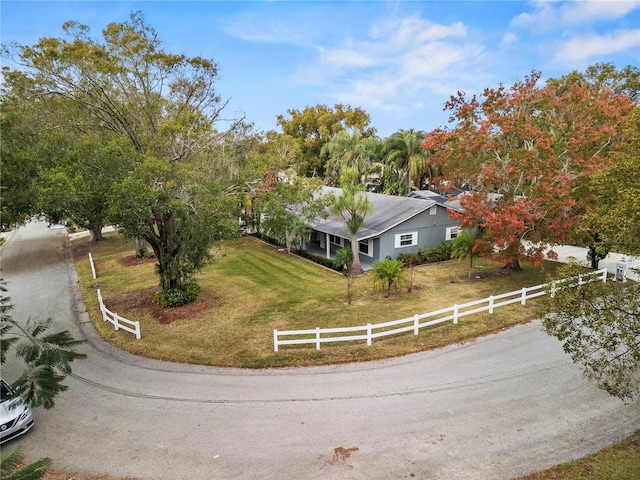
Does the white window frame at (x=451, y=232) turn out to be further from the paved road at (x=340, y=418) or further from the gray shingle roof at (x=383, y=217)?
the paved road at (x=340, y=418)

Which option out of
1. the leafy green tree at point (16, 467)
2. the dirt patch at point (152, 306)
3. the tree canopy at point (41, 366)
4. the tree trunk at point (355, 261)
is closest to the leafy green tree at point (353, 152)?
the tree trunk at point (355, 261)

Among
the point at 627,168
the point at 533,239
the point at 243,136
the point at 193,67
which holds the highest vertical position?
the point at 193,67

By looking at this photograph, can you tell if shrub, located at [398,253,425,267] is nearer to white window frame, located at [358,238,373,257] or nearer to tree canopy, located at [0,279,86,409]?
white window frame, located at [358,238,373,257]

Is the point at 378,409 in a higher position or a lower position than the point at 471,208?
lower

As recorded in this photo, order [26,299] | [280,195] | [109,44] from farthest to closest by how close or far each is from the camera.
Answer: [280,195] → [26,299] → [109,44]

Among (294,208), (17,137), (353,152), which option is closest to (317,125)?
(353,152)

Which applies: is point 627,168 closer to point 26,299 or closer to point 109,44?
point 109,44

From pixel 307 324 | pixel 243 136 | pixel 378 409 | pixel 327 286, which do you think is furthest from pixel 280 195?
pixel 378 409

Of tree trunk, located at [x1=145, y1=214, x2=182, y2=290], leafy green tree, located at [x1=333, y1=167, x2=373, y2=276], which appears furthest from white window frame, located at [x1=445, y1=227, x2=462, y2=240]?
tree trunk, located at [x1=145, y1=214, x2=182, y2=290]
